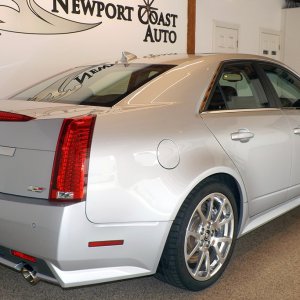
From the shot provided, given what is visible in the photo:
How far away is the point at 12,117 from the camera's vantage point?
203 cm

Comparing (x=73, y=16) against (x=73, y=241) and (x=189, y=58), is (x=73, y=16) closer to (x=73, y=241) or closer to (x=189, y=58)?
(x=189, y=58)

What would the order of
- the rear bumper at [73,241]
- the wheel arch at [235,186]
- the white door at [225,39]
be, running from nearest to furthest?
the rear bumper at [73,241], the wheel arch at [235,186], the white door at [225,39]

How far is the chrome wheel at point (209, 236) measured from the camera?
2363 mm

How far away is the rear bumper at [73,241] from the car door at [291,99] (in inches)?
54.5

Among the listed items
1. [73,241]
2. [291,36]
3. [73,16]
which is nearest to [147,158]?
[73,241]

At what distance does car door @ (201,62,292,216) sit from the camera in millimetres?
2492

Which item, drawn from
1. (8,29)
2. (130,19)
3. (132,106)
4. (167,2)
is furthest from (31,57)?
(132,106)

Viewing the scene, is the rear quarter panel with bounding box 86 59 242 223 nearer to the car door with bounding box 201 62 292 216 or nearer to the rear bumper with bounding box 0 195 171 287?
the rear bumper with bounding box 0 195 171 287

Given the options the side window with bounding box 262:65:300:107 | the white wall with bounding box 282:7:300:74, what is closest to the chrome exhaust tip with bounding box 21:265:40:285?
the side window with bounding box 262:65:300:107

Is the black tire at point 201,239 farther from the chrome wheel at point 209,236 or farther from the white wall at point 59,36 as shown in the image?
the white wall at point 59,36

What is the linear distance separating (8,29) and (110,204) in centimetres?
347

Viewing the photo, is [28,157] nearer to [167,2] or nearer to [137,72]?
[137,72]

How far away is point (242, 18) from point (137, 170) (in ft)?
23.0

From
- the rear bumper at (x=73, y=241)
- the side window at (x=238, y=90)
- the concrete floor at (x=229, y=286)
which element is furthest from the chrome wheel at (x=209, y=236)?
the side window at (x=238, y=90)
